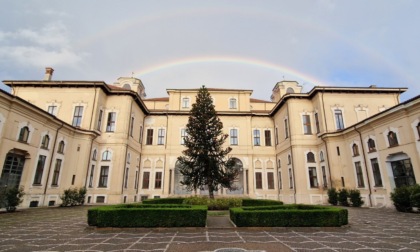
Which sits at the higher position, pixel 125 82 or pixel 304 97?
pixel 125 82

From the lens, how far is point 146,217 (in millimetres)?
9281

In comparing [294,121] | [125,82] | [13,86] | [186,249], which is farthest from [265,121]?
[13,86]

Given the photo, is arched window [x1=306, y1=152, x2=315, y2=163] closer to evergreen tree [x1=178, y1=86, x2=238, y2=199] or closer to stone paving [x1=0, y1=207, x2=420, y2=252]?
evergreen tree [x1=178, y1=86, x2=238, y2=199]

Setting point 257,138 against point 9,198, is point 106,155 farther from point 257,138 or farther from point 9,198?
point 257,138

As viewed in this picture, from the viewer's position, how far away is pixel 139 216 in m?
9.26

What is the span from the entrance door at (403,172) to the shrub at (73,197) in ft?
84.2

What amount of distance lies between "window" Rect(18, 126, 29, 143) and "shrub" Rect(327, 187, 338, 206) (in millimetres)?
25832

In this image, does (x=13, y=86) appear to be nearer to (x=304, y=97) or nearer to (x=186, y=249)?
(x=186, y=249)

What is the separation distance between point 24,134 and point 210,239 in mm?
16548

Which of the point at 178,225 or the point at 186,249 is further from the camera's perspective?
the point at 178,225

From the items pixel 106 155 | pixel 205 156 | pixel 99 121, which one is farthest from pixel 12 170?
pixel 205 156

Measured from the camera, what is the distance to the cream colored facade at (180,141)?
1670 cm

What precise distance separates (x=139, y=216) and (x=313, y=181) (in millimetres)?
20293

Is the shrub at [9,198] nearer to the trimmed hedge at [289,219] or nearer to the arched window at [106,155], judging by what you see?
the arched window at [106,155]
